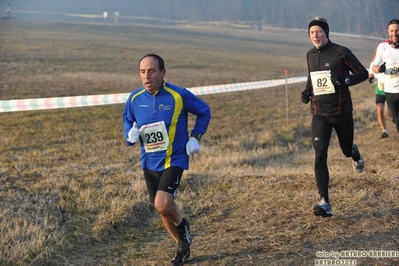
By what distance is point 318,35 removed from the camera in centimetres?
611

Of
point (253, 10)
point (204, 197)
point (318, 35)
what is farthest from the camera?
point (253, 10)

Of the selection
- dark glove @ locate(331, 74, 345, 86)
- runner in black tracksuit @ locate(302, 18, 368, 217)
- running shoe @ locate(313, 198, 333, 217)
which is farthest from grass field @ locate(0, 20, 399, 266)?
dark glove @ locate(331, 74, 345, 86)

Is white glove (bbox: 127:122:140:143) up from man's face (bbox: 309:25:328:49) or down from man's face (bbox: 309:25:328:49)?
down

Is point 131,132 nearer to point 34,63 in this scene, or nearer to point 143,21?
point 34,63

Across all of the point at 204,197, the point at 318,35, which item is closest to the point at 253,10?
the point at 204,197

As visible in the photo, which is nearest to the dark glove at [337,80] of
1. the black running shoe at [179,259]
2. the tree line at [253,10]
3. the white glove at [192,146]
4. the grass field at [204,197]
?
the grass field at [204,197]

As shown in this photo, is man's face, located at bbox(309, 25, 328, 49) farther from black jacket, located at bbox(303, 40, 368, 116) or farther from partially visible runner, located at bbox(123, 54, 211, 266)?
partially visible runner, located at bbox(123, 54, 211, 266)

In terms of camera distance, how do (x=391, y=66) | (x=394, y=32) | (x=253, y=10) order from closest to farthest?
(x=394, y=32) < (x=391, y=66) < (x=253, y=10)

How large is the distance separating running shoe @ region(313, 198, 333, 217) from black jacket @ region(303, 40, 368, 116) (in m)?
0.99

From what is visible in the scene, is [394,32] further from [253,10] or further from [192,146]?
[253,10]

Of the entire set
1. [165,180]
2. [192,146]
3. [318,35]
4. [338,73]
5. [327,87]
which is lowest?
[165,180]

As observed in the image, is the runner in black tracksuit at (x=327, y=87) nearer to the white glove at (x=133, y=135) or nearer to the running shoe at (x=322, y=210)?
the running shoe at (x=322, y=210)

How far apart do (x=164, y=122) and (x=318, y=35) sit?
2129mm

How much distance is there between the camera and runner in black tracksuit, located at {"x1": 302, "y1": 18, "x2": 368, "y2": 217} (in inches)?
241
